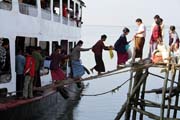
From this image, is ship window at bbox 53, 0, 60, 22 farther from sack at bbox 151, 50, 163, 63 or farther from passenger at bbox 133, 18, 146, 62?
sack at bbox 151, 50, 163, 63

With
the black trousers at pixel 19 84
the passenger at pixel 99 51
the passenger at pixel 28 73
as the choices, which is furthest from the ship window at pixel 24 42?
the passenger at pixel 99 51

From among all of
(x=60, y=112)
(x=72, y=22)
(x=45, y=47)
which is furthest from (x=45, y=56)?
(x=72, y=22)

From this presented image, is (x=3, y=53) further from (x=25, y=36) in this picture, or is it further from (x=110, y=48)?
(x=110, y=48)

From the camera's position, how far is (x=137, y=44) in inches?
533

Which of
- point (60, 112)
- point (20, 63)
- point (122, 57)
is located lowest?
point (60, 112)

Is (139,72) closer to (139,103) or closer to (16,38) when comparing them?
(139,103)

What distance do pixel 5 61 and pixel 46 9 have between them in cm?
462

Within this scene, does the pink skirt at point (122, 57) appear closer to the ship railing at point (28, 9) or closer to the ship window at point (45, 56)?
the ship railing at point (28, 9)

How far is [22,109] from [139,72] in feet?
11.1

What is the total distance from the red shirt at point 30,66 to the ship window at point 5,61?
477mm

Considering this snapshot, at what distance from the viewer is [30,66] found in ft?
44.9

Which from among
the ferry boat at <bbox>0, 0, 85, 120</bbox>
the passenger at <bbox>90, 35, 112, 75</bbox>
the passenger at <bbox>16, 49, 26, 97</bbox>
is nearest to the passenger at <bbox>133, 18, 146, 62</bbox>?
the passenger at <bbox>90, 35, 112, 75</bbox>

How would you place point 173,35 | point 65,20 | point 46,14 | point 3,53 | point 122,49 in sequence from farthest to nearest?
point 65,20, point 46,14, point 122,49, point 173,35, point 3,53

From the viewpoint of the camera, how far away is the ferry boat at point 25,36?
1323 centimetres
